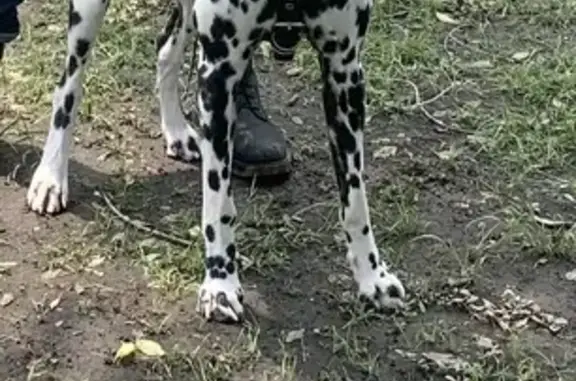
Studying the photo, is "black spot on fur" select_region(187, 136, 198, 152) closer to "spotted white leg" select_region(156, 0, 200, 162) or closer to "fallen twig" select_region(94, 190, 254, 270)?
"spotted white leg" select_region(156, 0, 200, 162)

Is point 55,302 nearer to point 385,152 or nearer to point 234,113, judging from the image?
point 234,113

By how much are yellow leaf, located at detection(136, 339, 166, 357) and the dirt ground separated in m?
0.03

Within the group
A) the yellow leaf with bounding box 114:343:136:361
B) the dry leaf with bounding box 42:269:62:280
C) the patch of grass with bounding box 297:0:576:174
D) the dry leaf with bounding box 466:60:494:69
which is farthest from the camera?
the dry leaf with bounding box 466:60:494:69

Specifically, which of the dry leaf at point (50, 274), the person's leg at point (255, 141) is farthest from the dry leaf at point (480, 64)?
the dry leaf at point (50, 274)

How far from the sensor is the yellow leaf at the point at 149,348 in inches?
154

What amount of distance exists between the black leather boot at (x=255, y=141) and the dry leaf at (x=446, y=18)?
1446 millimetres

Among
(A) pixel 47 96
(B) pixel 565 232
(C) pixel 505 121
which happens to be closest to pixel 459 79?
(C) pixel 505 121

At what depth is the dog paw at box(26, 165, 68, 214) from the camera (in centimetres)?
469

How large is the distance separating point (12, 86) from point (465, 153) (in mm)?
1845

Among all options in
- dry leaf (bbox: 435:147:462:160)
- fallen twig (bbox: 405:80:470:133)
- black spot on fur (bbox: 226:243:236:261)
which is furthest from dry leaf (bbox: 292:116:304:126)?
black spot on fur (bbox: 226:243:236:261)

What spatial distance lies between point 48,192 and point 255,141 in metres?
0.78

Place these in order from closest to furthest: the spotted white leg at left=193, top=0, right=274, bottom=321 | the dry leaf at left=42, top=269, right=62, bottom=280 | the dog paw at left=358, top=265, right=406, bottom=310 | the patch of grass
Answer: the spotted white leg at left=193, top=0, right=274, bottom=321 < the dog paw at left=358, top=265, right=406, bottom=310 < the dry leaf at left=42, top=269, right=62, bottom=280 < the patch of grass

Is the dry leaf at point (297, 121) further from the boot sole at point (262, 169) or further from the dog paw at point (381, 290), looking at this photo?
the dog paw at point (381, 290)

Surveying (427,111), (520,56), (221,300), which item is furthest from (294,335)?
(520,56)
